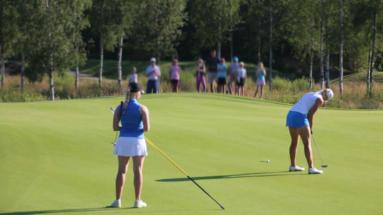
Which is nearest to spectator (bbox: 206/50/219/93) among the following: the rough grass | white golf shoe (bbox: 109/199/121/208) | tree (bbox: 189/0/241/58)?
the rough grass

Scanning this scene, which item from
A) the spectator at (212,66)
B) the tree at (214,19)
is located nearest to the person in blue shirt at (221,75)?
the spectator at (212,66)

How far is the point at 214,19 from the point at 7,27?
17.3 meters

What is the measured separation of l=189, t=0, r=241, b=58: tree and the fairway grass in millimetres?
37177

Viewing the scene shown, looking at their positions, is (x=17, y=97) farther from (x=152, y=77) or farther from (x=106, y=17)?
(x=152, y=77)

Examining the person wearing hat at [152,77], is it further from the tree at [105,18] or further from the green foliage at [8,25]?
the tree at [105,18]

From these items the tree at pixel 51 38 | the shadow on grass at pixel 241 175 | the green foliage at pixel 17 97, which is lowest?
the shadow on grass at pixel 241 175

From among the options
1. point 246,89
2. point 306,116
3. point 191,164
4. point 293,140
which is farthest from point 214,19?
→ point 306,116

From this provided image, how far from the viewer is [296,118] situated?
17344mm

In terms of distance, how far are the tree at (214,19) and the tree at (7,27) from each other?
638 inches

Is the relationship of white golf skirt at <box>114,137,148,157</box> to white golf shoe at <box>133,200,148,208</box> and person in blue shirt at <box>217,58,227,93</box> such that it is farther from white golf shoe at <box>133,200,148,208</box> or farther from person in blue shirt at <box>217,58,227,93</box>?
person in blue shirt at <box>217,58,227,93</box>

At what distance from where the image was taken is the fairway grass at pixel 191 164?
13991mm

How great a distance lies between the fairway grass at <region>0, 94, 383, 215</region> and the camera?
1399 cm

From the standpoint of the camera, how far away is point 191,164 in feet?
59.3

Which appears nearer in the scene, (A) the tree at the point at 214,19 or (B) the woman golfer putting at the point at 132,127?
(B) the woman golfer putting at the point at 132,127
